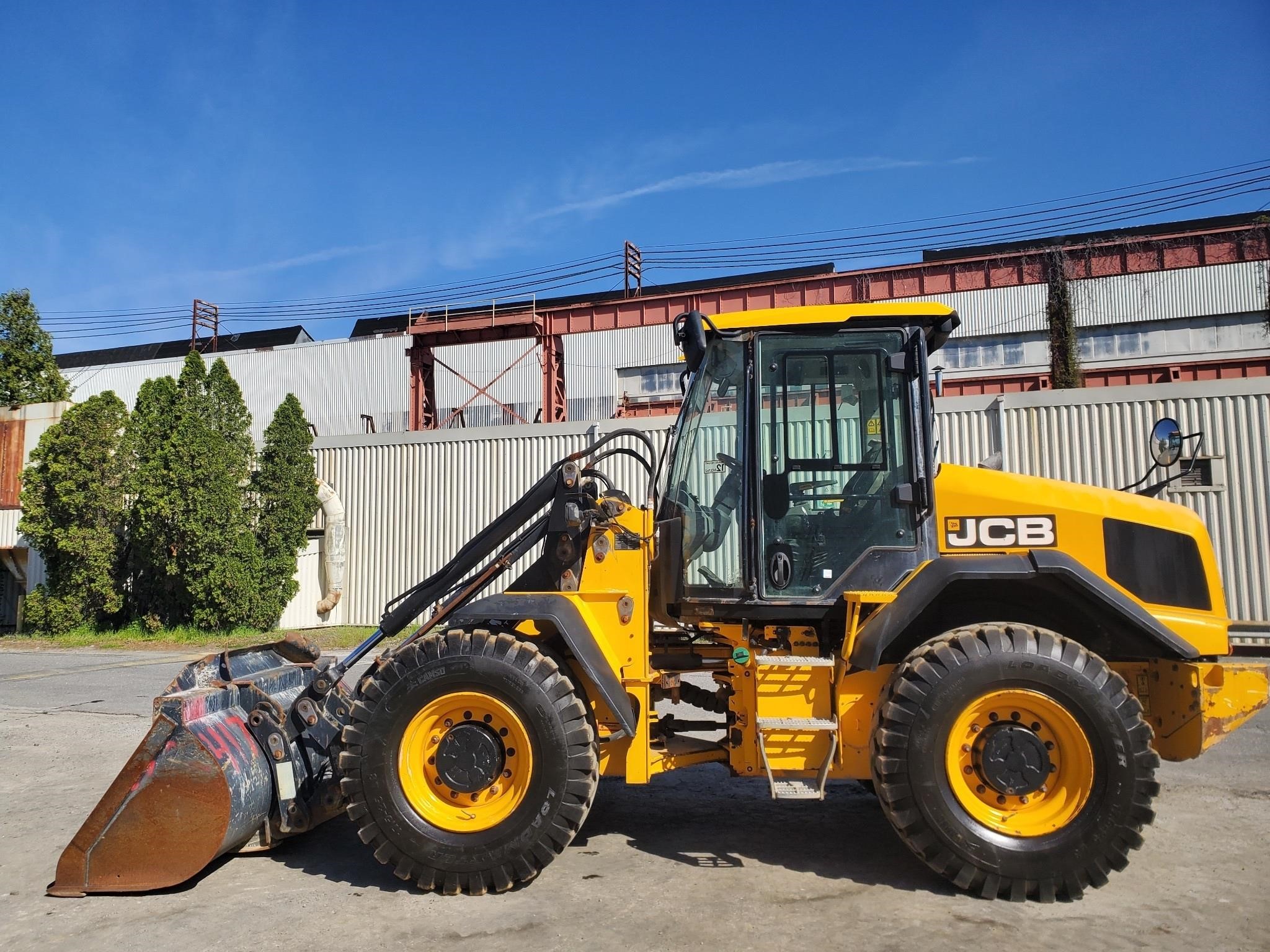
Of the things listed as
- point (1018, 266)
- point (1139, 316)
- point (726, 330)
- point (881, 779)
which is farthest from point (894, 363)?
point (1139, 316)

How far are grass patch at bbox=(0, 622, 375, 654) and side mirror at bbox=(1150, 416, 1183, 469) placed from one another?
44.9ft

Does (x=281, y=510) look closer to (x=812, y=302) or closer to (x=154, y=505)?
(x=154, y=505)

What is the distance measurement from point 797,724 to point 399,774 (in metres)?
1.97

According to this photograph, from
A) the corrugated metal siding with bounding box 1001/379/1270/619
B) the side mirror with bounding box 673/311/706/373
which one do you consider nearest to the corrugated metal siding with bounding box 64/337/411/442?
the corrugated metal siding with bounding box 1001/379/1270/619

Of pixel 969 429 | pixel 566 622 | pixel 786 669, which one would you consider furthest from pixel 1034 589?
pixel 969 429

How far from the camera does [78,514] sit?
60.0 ft

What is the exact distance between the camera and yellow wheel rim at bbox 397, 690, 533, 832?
4414 mm

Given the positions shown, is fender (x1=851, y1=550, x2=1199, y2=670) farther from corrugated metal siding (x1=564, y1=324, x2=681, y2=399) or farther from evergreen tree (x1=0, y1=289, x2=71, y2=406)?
evergreen tree (x1=0, y1=289, x2=71, y2=406)

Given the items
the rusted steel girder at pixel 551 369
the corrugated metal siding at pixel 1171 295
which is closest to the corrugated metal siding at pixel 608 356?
the rusted steel girder at pixel 551 369

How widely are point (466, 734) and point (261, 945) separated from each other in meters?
1.22

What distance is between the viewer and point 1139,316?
91.9 ft

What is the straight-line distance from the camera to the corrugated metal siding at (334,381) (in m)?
36.4

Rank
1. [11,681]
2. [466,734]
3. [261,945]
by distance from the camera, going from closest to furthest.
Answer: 1. [261,945]
2. [466,734]
3. [11,681]

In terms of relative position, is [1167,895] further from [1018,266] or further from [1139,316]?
[1139,316]
